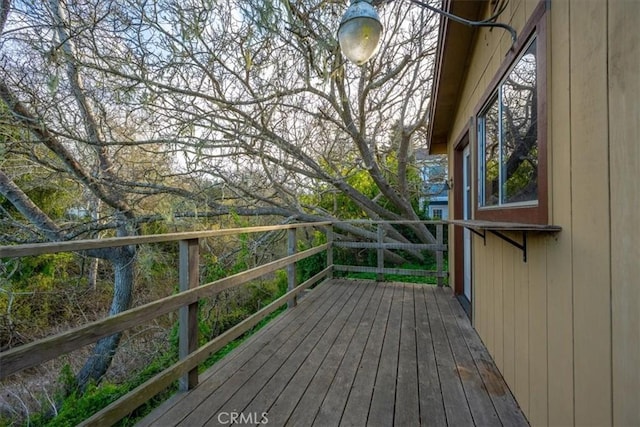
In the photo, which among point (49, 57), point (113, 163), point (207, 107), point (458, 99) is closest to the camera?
point (458, 99)

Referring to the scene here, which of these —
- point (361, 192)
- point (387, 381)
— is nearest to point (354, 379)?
point (387, 381)

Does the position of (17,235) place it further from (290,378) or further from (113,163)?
(290,378)

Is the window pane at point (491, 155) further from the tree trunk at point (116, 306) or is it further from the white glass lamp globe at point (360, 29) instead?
the tree trunk at point (116, 306)

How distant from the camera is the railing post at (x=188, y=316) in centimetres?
191

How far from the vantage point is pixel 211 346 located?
2.10m

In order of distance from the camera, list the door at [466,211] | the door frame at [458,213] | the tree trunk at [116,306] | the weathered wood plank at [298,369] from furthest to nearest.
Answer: the tree trunk at [116,306], the door frame at [458,213], the door at [466,211], the weathered wood plank at [298,369]

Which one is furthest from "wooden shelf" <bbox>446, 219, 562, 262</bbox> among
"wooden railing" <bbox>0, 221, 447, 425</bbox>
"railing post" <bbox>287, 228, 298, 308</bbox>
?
"railing post" <bbox>287, 228, 298, 308</bbox>

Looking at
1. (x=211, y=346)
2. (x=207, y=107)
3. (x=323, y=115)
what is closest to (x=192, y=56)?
(x=207, y=107)

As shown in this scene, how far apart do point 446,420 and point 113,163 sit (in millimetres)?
6689

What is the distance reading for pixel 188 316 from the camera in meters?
1.91

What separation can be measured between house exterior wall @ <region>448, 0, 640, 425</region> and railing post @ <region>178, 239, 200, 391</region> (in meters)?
2.00

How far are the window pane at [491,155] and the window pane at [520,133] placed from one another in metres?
0.15

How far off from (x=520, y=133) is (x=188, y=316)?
241 centimetres

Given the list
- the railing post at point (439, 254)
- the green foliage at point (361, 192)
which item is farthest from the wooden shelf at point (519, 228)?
the green foliage at point (361, 192)
